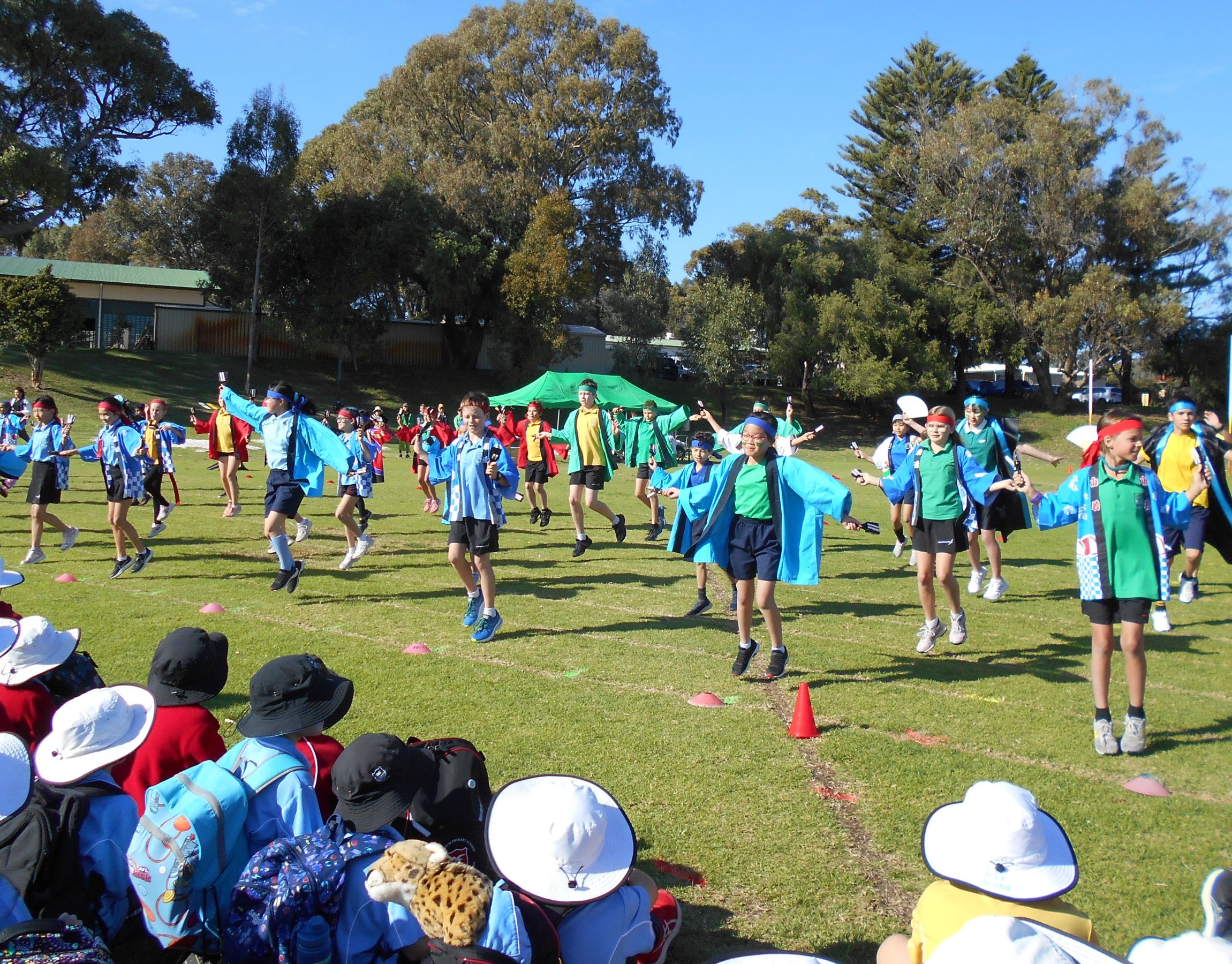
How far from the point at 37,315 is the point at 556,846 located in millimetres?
34596

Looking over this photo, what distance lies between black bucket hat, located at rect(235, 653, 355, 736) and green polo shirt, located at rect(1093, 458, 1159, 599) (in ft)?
14.7

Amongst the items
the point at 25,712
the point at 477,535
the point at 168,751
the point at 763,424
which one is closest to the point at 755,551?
the point at 763,424

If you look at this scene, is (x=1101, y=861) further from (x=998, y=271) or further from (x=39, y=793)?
(x=998, y=271)

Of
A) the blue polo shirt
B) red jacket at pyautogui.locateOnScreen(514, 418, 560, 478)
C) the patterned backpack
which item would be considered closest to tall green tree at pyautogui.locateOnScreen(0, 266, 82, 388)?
red jacket at pyautogui.locateOnScreen(514, 418, 560, 478)

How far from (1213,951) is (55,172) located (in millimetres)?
35560

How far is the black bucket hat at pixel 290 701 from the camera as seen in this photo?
3.38 metres

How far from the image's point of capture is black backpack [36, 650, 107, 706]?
4500mm

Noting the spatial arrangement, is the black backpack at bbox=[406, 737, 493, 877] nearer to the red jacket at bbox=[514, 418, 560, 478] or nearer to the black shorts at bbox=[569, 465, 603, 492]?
the black shorts at bbox=[569, 465, 603, 492]

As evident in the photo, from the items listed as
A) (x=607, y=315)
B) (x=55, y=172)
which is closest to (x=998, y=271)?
(x=607, y=315)

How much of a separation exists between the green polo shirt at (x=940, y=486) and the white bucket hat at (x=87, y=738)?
5918mm

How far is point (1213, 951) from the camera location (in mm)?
1919

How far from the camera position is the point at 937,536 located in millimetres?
7523

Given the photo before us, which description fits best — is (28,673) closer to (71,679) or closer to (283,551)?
(71,679)

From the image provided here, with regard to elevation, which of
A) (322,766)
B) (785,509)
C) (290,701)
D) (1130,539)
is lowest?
(322,766)
